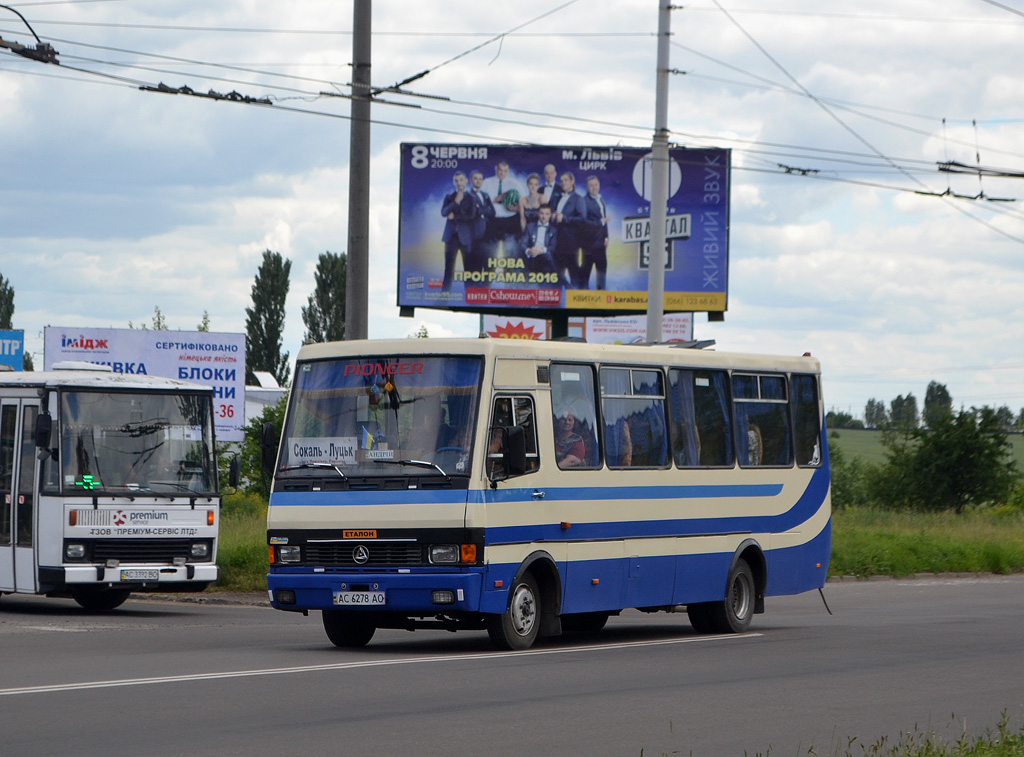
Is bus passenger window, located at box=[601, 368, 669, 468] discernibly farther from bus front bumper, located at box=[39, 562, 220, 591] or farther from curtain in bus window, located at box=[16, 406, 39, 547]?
curtain in bus window, located at box=[16, 406, 39, 547]

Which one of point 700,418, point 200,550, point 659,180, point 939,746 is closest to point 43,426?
point 200,550

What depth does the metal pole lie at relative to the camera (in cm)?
2403

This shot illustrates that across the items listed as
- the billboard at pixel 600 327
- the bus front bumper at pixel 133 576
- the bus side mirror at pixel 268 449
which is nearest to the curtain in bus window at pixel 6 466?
the bus front bumper at pixel 133 576

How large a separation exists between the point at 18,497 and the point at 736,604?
→ 345 inches

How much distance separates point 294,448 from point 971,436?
Result: 36.3 meters

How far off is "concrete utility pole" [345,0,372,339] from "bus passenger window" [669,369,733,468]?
4712 mm

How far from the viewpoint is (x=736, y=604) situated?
1767cm

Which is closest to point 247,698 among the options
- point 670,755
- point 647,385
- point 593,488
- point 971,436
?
point 670,755

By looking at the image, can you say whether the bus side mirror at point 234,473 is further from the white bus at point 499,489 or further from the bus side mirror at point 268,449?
the bus side mirror at point 268,449

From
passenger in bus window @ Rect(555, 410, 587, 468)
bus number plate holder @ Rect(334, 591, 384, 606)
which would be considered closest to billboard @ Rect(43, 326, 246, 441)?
passenger in bus window @ Rect(555, 410, 587, 468)

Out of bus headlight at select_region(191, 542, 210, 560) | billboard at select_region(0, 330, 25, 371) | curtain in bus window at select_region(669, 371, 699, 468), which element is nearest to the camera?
curtain in bus window at select_region(669, 371, 699, 468)

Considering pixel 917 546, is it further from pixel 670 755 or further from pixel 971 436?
pixel 670 755

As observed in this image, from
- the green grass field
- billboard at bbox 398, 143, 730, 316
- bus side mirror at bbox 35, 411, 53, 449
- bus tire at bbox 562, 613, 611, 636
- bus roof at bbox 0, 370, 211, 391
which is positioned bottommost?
the green grass field

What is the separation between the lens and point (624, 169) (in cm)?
4134
